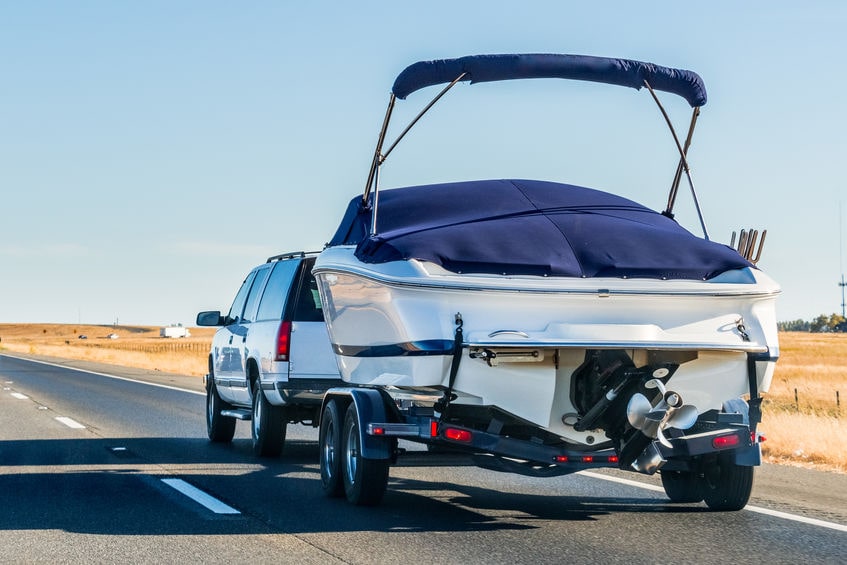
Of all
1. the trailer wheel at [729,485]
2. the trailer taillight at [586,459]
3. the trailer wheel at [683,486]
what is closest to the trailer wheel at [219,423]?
the trailer wheel at [683,486]

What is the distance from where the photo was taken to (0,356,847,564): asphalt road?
7078mm

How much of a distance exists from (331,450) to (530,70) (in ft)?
10.8

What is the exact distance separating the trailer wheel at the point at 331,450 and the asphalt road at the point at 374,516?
162 mm

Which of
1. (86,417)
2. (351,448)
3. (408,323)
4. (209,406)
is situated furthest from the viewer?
(86,417)

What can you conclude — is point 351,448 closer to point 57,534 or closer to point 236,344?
point 57,534

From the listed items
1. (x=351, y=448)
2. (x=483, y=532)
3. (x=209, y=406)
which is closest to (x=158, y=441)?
(x=209, y=406)

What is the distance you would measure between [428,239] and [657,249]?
5.20ft

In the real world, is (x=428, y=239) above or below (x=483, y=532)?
above

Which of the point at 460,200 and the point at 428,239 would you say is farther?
the point at 460,200

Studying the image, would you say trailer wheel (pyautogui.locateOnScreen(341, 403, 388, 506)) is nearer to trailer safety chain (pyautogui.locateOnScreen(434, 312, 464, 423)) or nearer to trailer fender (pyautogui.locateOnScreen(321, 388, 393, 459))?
trailer fender (pyautogui.locateOnScreen(321, 388, 393, 459))

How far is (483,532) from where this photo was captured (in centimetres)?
785

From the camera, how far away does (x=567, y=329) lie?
24.9 feet

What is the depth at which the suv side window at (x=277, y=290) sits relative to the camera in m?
12.0

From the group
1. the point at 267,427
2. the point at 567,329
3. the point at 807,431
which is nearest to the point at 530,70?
the point at 567,329
